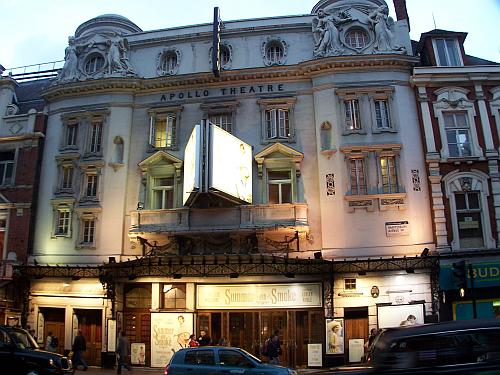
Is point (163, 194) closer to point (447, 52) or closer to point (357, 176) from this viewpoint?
point (357, 176)

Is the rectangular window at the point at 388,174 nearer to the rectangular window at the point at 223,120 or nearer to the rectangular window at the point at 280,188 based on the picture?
the rectangular window at the point at 280,188

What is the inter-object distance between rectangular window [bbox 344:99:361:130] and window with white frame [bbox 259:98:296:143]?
8.88 feet

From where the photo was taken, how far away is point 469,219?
21.6m

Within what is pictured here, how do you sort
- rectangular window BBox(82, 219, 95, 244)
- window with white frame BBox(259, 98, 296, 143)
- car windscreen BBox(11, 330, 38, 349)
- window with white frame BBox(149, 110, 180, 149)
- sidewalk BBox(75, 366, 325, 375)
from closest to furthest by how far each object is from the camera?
car windscreen BBox(11, 330, 38, 349)
sidewalk BBox(75, 366, 325, 375)
window with white frame BBox(259, 98, 296, 143)
rectangular window BBox(82, 219, 95, 244)
window with white frame BBox(149, 110, 180, 149)

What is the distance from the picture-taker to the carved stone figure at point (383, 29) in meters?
23.8

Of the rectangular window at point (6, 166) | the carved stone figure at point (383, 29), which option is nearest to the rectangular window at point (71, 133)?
the rectangular window at point (6, 166)

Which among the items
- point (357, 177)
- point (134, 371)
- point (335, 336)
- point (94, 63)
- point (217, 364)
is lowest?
point (134, 371)

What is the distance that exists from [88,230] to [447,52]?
20.9 meters

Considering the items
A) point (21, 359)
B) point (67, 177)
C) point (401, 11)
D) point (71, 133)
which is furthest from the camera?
point (71, 133)

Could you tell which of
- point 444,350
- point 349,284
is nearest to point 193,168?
point 349,284

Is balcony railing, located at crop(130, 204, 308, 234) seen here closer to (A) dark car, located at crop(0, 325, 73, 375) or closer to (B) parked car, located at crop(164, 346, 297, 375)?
(B) parked car, located at crop(164, 346, 297, 375)

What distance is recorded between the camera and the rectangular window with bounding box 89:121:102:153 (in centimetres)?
2514

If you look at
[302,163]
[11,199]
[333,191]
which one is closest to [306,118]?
[302,163]

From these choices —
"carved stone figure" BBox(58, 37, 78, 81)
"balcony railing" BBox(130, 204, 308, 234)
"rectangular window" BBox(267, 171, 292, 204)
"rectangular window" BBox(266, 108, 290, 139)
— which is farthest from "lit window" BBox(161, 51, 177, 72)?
"rectangular window" BBox(267, 171, 292, 204)
